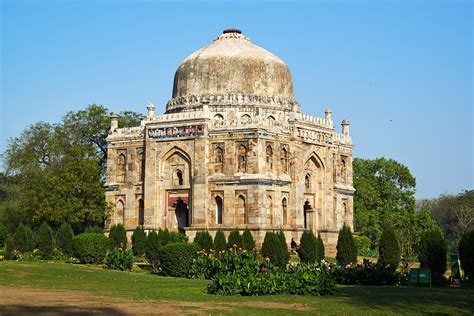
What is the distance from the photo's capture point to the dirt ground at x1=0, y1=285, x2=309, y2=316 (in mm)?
15531

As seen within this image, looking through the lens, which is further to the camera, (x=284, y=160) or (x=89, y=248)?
(x=284, y=160)

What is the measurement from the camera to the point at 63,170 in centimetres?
4125

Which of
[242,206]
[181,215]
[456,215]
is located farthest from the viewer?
[456,215]

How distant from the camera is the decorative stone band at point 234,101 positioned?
41.7 meters

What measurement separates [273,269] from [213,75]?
2221 cm

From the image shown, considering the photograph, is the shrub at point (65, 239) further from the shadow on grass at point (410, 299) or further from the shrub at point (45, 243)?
the shadow on grass at point (410, 299)

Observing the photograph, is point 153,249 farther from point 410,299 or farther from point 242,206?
point 410,299

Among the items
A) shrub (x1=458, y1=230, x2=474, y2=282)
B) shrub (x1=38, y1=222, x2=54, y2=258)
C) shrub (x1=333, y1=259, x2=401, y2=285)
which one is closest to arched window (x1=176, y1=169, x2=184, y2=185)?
shrub (x1=38, y1=222, x2=54, y2=258)

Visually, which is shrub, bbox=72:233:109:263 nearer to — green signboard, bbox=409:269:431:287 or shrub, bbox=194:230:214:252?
shrub, bbox=194:230:214:252

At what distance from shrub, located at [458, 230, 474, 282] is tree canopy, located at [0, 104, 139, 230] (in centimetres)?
2080

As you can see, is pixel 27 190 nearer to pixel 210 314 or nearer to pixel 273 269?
pixel 273 269

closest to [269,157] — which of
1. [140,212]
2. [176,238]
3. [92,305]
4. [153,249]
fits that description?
[176,238]

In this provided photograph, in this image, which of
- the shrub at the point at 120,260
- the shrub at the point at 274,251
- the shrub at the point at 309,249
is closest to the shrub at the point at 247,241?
the shrub at the point at 309,249

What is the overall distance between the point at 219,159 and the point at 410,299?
68.5 feet
